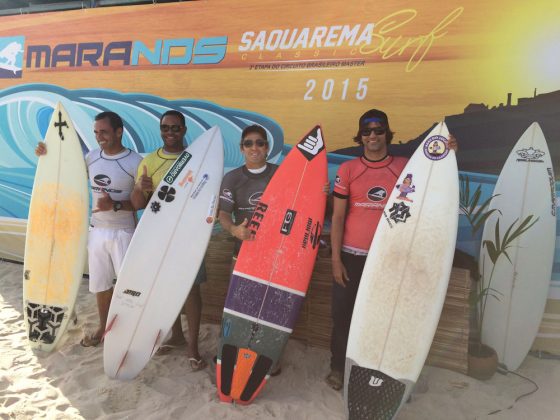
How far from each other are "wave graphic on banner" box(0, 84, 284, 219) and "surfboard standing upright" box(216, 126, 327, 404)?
0.93 meters

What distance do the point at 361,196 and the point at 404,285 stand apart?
54 centimetres

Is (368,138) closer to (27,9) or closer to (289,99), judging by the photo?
(289,99)

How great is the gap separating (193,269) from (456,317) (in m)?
1.66

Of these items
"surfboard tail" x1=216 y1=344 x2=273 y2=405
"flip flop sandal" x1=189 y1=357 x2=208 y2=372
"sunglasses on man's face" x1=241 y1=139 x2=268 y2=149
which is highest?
"sunglasses on man's face" x1=241 y1=139 x2=268 y2=149

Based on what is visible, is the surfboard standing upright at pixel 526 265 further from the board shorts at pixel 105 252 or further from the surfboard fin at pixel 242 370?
the board shorts at pixel 105 252

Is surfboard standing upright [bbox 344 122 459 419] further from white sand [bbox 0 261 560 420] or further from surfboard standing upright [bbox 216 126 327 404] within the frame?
surfboard standing upright [bbox 216 126 327 404]

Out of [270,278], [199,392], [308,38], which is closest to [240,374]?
[199,392]

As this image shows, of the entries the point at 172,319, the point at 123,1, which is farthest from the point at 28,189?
the point at 172,319

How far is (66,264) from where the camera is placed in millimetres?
2561

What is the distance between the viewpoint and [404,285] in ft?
6.45

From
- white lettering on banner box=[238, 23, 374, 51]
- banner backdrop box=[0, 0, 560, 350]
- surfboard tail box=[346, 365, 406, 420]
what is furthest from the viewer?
white lettering on banner box=[238, 23, 374, 51]

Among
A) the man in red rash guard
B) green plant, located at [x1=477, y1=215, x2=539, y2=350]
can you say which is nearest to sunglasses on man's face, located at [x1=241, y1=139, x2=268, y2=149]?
the man in red rash guard

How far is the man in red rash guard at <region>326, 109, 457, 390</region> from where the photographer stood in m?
1.89

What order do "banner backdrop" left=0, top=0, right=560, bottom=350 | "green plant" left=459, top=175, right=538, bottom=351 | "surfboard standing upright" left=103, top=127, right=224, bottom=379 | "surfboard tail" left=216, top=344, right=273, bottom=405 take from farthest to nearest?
"banner backdrop" left=0, top=0, right=560, bottom=350
"green plant" left=459, top=175, right=538, bottom=351
"surfboard standing upright" left=103, top=127, right=224, bottom=379
"surfboard tail" left=216, top=344, right=273, bottom=405
